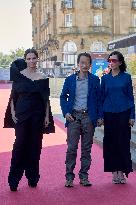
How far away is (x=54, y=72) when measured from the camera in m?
48.0

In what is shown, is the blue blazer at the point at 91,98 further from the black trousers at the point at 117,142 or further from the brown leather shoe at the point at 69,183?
the brown leather shoe at the point at 69,183

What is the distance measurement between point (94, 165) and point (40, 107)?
2145mm

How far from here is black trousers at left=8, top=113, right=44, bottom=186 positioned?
6.18m

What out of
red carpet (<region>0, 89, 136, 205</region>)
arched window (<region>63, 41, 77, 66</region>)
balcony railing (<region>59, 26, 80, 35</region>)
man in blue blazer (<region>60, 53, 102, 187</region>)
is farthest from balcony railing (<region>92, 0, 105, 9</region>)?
man in blue blazer (<region>60, 53, 102, 187</region>)

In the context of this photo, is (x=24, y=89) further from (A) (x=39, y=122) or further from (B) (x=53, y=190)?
(B) (x=53, y=190)

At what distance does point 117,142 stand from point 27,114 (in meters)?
1.35

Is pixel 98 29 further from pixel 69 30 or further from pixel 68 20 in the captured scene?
pixel 68 20

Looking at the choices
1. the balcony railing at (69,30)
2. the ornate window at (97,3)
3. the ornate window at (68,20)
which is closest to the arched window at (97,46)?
the balcony railing at (69,30)

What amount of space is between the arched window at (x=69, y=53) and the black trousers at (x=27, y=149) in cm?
4844

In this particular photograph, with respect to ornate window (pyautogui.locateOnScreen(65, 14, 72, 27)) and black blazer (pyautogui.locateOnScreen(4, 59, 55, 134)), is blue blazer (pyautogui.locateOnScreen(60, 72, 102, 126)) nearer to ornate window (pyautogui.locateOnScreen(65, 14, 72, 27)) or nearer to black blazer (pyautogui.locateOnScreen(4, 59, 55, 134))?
black blazer (pyautogui.locateOnScreen(4, 59, 55, 134))

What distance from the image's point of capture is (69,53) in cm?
5650

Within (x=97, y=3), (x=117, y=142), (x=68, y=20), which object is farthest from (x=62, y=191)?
(x=97, y=3)

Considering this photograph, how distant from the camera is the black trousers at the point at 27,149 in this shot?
618 cm

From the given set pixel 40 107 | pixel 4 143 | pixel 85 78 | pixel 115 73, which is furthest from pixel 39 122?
pixel 4 143
